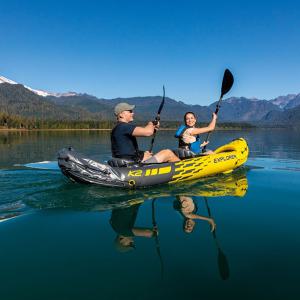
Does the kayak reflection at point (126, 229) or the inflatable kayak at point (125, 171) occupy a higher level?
the inflatable kayak at point (125, 171)

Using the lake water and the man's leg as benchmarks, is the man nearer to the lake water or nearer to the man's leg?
the man's leg

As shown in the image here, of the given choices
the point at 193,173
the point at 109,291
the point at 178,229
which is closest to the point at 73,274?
the point at 109,291

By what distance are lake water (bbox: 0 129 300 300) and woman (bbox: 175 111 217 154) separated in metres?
2.28

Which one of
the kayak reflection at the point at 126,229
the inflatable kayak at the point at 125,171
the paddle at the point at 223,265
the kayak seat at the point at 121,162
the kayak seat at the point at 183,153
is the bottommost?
the kayak reflection at the point at 126,229

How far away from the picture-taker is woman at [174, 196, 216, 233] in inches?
228

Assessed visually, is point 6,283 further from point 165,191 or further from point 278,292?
point 165,191

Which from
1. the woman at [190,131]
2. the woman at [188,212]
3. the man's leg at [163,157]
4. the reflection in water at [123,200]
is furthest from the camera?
the woman at [190,131]

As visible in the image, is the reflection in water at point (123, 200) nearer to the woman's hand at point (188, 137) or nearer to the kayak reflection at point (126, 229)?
the kayak reflection at point (126, 229)

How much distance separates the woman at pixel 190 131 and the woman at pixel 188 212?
9.26 ft

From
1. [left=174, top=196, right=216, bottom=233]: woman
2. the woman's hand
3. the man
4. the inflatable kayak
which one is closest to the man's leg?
the man

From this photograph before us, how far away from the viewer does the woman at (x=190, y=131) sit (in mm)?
10141

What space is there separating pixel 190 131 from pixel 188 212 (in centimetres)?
406

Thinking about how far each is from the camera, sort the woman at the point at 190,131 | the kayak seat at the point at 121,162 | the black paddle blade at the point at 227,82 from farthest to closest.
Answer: the black paddle blade at the point at 227,82 < the woman at the point at 190,131 < the kayak seat at the point at 121,162

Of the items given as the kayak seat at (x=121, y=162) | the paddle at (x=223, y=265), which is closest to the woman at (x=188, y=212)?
the paddle at (x=223, y=265)
